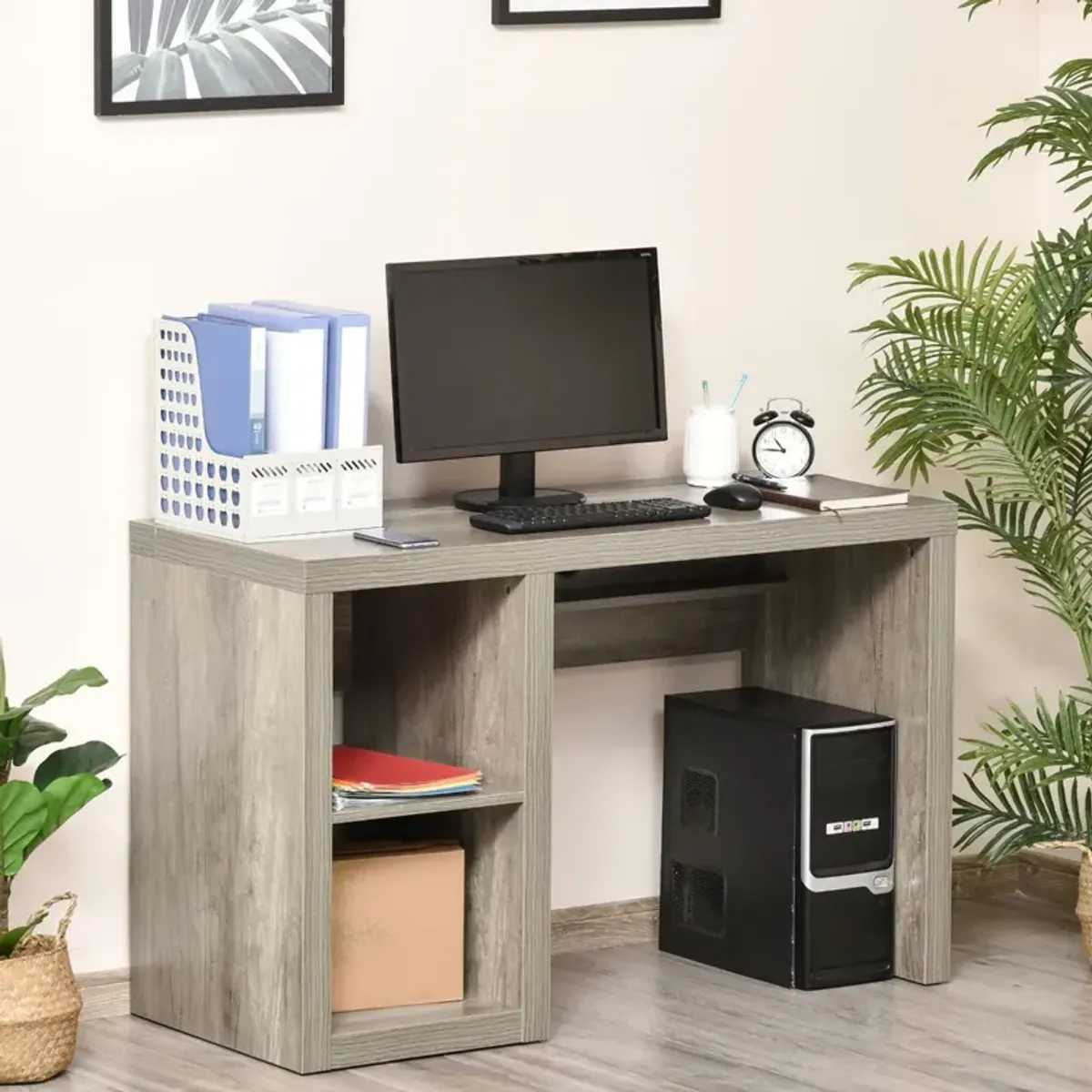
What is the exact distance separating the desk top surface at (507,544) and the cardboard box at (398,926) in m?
0.49

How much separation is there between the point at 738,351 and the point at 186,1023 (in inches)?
63.0

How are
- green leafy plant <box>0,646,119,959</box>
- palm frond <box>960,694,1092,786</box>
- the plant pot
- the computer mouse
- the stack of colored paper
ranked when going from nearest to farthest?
green leafy plant <box>0,646,119,959</box>, the stack of colored paper, the computer mouse, palm frond <box>960,694,1092,786</box>, the plant pot

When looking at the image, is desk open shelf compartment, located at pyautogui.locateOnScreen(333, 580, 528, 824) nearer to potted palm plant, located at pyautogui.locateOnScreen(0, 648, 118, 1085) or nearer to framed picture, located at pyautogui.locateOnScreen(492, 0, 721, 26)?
potted palm plant, located at pyautogui.locateOnScreen(0, 648, 118, 1085)

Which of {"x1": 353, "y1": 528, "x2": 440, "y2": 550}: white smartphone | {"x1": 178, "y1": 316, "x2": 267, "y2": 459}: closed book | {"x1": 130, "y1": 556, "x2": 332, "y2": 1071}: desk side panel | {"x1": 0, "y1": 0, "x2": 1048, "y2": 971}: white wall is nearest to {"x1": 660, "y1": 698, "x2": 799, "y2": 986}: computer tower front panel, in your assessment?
{"x1": 0, "y1": 0, "x2": 1048, "y2": 971}: white wall

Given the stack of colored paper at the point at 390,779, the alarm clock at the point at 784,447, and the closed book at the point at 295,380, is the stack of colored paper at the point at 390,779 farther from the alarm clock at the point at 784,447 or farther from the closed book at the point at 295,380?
the alarm clock at the point at 784,447

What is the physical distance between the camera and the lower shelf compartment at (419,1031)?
12.2 feet

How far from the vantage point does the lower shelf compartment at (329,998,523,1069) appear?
12.2ft

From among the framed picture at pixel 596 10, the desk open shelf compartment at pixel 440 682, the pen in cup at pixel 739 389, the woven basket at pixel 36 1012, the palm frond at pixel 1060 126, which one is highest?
the framed picture at pixel 596 10

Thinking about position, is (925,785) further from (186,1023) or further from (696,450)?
(186,1023)

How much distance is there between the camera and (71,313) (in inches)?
151

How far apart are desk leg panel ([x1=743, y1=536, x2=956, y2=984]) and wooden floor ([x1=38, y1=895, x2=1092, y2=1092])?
13cm

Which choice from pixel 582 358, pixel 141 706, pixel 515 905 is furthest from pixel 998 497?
pixel 141 706

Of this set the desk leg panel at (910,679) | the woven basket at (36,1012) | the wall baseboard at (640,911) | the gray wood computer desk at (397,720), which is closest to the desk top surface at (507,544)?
the gray wood computer desk at (397,720)

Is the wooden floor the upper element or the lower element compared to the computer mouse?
lower
